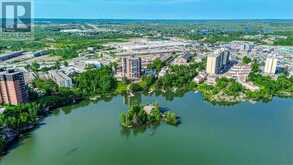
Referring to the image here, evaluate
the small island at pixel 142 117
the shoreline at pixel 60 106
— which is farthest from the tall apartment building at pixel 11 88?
the small island at pixel 142 117

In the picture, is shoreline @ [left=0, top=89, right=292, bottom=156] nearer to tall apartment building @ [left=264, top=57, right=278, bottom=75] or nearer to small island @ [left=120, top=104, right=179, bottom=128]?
small island @ [left=120, top=104, right=179, bottom=128]

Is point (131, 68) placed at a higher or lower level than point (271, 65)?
lower

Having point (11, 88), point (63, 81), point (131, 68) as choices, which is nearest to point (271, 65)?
point (131, 68)

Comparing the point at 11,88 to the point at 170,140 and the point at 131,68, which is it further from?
the point at 131,68

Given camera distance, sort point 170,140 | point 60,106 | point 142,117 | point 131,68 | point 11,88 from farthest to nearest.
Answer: point 131,68 < point 60,106 < point 11,88 < point 142,117 < point 170,140

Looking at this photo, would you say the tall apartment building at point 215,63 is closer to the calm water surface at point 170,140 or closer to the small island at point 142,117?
the calm water surface at point 170,140

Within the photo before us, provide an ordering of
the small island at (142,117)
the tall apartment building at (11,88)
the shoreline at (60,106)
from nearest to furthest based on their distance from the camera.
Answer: the shoreline at (60,106), the small island at (142,117), the tall apartment building at (11,88)
